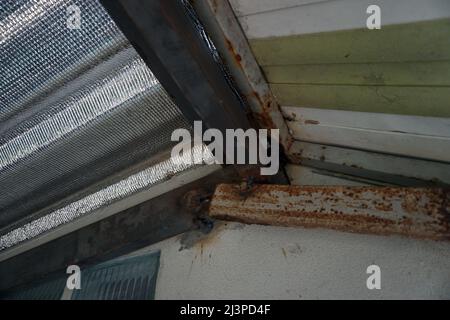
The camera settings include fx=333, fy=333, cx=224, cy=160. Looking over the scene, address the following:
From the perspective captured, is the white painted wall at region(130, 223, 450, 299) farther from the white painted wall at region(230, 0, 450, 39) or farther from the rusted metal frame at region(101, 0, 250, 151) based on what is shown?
the white painted wall at region(230, 0, 450, 39)

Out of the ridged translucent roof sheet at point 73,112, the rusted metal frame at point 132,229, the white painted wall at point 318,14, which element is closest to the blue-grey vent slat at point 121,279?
the rusted metal frame at point 132,229

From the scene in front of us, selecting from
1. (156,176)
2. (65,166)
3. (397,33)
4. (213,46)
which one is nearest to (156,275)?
(156,176)

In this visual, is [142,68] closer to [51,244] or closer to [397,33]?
[397,33]

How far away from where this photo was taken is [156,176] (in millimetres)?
1736

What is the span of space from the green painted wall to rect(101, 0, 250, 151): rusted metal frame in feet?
0.57

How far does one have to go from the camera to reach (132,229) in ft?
5.25

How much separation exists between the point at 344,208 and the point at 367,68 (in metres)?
0.42

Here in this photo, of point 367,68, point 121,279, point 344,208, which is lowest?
point 121,279

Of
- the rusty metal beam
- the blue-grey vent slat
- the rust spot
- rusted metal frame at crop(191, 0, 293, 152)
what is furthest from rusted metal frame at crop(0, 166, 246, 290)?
the rust spot

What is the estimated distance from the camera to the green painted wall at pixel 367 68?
2.58ft

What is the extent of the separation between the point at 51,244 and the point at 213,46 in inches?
60.1

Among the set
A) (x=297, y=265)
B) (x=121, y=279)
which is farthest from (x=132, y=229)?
(x=297, y=265)

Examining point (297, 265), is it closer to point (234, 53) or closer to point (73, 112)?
point (234, 53)

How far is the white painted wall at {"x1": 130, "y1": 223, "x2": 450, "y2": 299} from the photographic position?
931 mm
